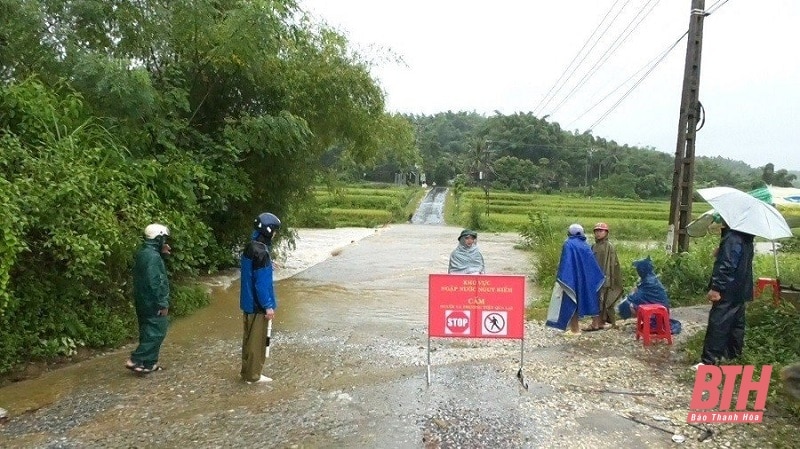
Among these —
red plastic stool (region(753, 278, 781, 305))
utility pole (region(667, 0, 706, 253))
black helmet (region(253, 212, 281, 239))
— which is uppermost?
utility pole (region(667, 0, 706, 253))

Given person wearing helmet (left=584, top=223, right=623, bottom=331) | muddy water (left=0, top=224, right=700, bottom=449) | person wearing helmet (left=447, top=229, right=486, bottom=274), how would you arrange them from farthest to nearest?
1. person wearing helmet (left=584, top=223, right=623, bottom=331)
2. person wearing helmet (left=447, top=229, right=486, bottom=274)
3. muddy water (left=0, top=224, right=700, bottom=449)

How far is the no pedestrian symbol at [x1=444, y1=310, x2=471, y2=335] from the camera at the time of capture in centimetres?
630

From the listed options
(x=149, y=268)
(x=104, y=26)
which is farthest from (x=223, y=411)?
(x=104, y=26)

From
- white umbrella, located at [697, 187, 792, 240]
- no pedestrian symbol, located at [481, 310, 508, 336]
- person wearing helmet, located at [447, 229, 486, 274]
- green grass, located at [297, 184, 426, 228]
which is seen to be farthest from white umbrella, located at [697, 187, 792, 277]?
green grass, located at [297, 184, 426, 228]

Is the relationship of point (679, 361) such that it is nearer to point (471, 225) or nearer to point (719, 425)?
point (719, 425)

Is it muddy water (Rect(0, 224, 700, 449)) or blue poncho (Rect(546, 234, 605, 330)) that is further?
blue poncho (Rect(546, 234, 605, 330))

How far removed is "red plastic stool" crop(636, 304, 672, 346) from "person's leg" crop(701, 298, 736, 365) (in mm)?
1205

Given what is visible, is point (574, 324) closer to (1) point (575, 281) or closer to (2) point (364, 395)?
(1) point (575, 281)

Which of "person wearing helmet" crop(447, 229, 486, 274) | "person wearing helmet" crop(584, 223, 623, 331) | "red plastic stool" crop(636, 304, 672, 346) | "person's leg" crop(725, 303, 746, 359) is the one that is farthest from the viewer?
"person wearing helmet" crop(584, 223, 623, 331)

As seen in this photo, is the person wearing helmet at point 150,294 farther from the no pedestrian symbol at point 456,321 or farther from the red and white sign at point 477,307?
the no pedestrian symbol at point 456,321

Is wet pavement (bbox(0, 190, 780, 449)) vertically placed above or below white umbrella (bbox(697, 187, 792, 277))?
below

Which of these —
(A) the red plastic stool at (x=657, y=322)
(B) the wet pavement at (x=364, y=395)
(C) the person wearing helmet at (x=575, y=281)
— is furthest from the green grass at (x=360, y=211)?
(A) the red plastic stool at (x=657, y=322)

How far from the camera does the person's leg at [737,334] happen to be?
20.8 feet

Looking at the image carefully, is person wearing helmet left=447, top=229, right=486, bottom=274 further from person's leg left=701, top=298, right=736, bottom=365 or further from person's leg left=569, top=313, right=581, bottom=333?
person's leg left=701, top=298, right=736, bottom=365
